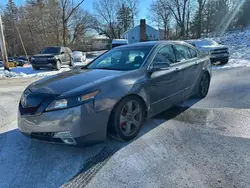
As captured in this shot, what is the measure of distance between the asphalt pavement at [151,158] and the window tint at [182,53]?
1.26 m

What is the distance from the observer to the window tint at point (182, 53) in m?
4.46

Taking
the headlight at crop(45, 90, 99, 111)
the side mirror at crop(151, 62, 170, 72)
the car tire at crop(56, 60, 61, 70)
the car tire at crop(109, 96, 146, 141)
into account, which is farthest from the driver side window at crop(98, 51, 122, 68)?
the car tire at crop(56, 60, 61, 70)

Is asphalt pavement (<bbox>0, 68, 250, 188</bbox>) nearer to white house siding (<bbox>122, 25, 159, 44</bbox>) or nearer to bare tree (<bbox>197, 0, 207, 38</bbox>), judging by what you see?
bare tree (<bbox>197, 0, 207, 38</bbox>)

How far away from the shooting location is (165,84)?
3.91 meters

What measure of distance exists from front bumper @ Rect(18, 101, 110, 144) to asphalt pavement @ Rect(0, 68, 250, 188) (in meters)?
0.35

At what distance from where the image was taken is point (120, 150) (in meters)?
3.15

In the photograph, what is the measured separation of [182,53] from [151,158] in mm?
2634

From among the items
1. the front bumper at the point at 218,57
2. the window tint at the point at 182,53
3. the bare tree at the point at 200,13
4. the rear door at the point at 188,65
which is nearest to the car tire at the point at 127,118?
the rear door at the point at 188,65

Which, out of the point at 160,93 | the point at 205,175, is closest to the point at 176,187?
the point at 205,175

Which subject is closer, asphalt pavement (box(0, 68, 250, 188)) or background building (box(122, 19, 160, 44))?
asphalt pavement (box(0, 68, 250, 188))

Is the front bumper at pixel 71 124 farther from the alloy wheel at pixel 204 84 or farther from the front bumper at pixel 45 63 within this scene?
the front bumper at pixel 45 63

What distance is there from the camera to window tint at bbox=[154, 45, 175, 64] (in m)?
3.88

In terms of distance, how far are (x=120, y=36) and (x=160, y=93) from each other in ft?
185

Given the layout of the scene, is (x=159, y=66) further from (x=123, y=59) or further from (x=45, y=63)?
(x=45, y=63)
